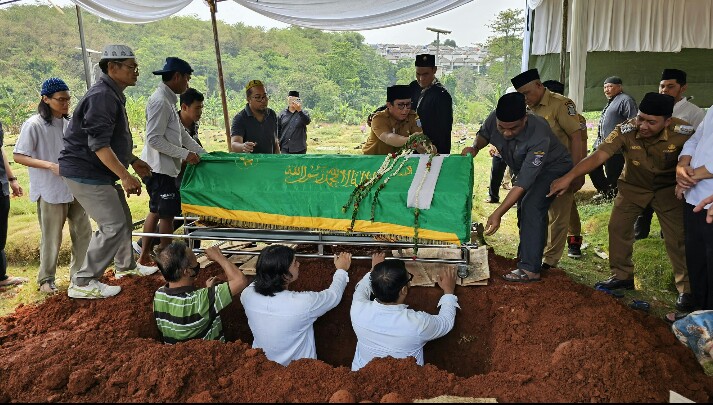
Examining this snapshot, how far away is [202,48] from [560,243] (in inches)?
726

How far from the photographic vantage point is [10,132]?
1180 cm

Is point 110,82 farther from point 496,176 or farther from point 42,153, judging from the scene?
point 496,176

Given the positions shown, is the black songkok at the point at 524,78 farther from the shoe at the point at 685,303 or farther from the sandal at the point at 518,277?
the shoe at the point at 685,303

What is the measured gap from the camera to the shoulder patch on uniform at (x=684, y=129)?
3943mm

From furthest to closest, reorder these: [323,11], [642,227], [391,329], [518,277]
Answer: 1. [323,11]
2. [642,227]
3. [518,277]
4. [391,329]

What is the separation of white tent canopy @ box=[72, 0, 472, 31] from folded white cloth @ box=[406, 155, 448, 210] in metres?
2.94

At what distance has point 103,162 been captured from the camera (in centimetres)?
371

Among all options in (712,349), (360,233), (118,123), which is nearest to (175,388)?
(360,233)

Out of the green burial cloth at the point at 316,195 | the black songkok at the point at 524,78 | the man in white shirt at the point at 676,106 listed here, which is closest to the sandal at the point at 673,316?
the man in white shirt at the point at 676,106

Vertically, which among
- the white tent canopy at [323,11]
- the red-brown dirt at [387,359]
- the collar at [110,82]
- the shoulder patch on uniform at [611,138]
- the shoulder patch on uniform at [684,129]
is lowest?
the red-brown dirt at [387,359]

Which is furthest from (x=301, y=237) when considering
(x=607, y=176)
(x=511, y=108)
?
(x=607, y=176)

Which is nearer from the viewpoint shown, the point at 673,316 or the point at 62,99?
the point at 673,316

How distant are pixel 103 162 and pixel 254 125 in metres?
2.26

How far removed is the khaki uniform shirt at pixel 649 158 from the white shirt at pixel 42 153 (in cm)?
481
